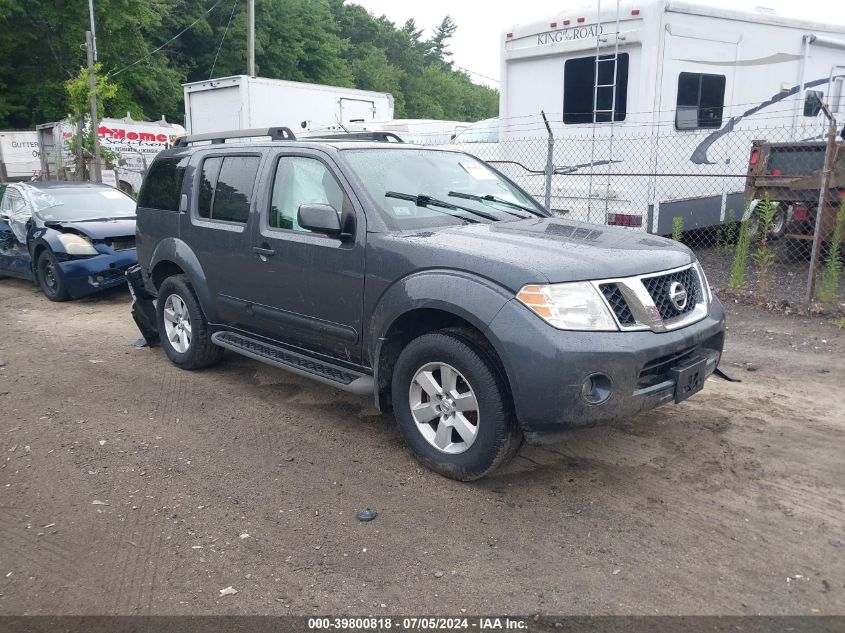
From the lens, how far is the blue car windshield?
9594mm

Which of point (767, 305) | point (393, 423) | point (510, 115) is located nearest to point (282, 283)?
point (393, 423)

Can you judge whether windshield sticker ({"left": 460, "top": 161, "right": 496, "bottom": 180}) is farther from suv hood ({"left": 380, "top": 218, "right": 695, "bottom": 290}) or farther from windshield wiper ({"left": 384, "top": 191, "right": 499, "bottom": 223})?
suv hood ({"left": 380, "top": 218, "right": 695, "bottom": 290})

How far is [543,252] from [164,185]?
3.84 metres

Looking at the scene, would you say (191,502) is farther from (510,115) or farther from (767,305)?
(510,115)

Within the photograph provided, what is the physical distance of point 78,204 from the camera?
9867 millimetres

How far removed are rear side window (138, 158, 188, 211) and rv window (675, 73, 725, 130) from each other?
22.2 feet

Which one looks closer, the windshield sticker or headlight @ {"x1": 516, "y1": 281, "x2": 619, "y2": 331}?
headlight @ {"x1": 516, "y1": 281, "x2": 619, "y2": 331}

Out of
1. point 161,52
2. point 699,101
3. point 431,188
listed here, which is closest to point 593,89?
point 699,101

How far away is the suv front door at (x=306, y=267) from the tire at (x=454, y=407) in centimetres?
52

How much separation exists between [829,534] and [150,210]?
561 centimetres

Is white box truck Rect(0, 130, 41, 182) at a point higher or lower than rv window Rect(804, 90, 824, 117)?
lower

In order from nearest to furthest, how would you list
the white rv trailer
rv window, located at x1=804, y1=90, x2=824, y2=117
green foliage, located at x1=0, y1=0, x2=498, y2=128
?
the white rv trailer < rv window, located at x1=804, y1=90, x2=824, y2=117 < green foliage, located at x1=0, y1=0, x2=498, y2=128

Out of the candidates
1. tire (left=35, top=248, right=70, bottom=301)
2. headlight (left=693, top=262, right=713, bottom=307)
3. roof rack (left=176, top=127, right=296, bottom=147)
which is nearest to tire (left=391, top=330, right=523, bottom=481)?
headlight (left=693, top=262, right=713, bottom=307)

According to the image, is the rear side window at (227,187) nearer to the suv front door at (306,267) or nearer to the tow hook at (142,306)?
Result: the suv front door at (306,267)
